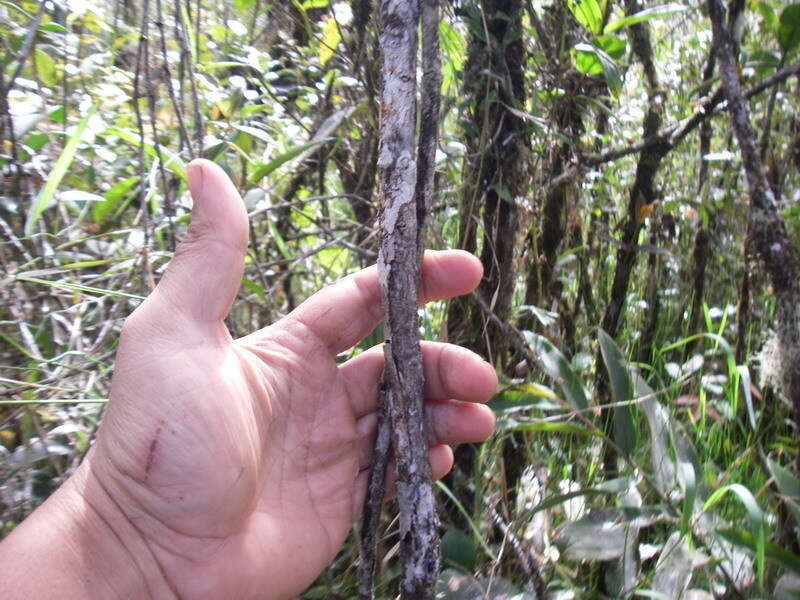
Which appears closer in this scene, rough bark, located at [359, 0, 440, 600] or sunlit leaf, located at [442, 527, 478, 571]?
rough bark, located at [359, 0, 440, 600]

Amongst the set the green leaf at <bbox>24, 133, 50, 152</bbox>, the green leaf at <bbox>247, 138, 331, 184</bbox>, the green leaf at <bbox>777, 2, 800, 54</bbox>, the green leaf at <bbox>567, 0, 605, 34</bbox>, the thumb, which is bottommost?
the thumb

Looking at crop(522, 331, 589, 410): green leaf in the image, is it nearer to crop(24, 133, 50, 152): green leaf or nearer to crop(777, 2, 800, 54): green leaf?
crop(777, 2, 800, 54): green leaf

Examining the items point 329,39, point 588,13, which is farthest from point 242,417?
point 329,39

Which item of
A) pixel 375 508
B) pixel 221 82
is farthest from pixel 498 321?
pixel 221 82

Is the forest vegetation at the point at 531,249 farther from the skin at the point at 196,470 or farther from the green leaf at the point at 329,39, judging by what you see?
the skin at the point at 196,470

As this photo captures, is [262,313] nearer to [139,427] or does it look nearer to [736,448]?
[139,427]

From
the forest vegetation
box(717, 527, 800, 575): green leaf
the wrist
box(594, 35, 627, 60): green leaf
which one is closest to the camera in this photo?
the wrist

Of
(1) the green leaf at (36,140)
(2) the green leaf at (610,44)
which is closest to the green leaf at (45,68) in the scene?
(1) the green leaf at (36,140)

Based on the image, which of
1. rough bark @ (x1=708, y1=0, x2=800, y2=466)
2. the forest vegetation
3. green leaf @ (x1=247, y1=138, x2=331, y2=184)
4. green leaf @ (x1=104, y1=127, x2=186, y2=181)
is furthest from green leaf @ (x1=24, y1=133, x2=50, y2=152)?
rough bark @ (x1=708, y1=0, x2=800, y2=466)
